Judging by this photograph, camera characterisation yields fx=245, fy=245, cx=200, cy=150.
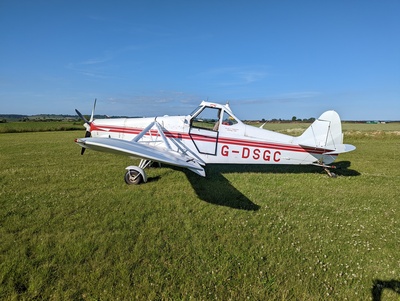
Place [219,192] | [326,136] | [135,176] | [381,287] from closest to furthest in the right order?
[381,287], [219,192], [135,176], [326,136]

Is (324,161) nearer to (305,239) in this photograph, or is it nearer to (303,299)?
(305,239)

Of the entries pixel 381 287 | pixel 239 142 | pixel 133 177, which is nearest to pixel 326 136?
pixel 239 142

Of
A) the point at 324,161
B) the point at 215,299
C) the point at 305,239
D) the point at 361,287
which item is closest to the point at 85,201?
the point at 215,299

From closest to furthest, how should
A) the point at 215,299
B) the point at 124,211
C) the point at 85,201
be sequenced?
the point at 215,299 → the point at 124,211 → the point at 85,201

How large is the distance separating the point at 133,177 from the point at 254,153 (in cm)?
393

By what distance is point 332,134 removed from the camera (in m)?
8.52

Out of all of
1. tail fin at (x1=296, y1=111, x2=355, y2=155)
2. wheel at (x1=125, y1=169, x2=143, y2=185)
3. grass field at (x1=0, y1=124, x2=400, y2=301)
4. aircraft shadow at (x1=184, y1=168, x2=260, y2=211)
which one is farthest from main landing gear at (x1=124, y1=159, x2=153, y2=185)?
tail fin at (x1=296, y1=111, x2=355, y2=155)

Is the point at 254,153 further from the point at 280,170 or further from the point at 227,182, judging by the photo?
the point at 280,170

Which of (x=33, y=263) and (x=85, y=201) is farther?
(x=85, y=201)

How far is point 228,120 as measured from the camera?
798cm

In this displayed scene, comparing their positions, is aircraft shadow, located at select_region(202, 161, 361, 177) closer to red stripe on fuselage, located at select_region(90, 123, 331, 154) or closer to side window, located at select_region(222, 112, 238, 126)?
red stripe on fuselage, located at select_region(90, 123, 331, 154)

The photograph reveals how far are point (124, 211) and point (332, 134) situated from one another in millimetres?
7258

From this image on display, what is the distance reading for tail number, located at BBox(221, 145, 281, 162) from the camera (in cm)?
798

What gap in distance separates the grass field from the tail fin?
139 centimetres
